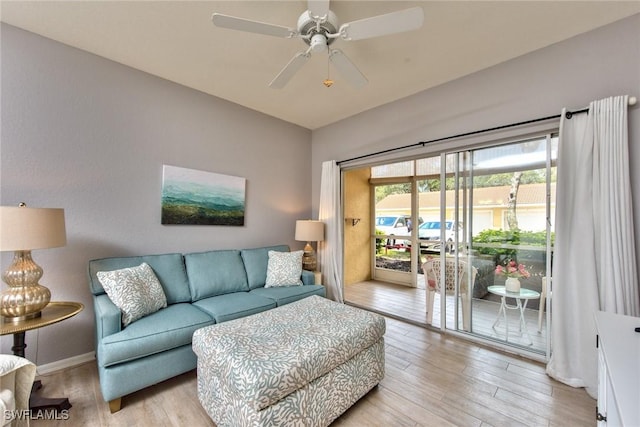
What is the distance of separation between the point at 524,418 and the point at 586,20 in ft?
9.68

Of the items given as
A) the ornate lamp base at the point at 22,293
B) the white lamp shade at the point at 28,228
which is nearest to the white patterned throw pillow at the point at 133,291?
the ornate lamp base at the point at 22,293

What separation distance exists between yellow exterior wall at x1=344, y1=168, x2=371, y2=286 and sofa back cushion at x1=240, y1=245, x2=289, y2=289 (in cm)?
208

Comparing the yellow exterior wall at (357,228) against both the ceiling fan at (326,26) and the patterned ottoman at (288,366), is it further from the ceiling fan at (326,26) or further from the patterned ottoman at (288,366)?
the ceiling fan at (326,26)

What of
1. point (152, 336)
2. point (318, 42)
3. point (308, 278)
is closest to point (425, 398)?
point (308, 278)

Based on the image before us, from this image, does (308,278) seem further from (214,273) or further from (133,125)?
(133,125)

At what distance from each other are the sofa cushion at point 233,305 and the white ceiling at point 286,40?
2.35 m

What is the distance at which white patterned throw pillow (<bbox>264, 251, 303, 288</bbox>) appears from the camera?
318 cm

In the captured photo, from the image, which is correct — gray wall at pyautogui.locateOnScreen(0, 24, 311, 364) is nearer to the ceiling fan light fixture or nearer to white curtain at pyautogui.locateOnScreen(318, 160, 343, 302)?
white curtain at pyautogui.locateOnScreen(318, 160, 343, 302)

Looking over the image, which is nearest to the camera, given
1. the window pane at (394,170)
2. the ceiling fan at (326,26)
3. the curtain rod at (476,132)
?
the ceiling fan at (326,26)

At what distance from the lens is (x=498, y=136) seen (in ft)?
8.44

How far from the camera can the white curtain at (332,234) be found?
3998 millimetres

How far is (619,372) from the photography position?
36.4 inches

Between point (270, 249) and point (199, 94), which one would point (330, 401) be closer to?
point (270, 249)

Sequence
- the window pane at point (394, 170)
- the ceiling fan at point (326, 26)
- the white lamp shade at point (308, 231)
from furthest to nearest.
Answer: the window pane at point (394, 170) < the white lamp shade at point (308, 231) < the ceiling fan at point (326, 26)
